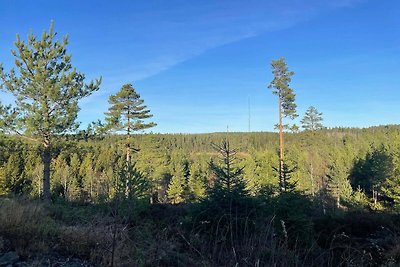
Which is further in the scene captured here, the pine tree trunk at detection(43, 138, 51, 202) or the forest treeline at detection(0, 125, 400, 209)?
the forest treeline at detection(0, 125, 400, 209)

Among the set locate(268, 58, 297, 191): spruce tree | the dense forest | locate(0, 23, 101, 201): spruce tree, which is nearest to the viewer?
the dense forest

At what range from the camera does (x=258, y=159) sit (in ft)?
204

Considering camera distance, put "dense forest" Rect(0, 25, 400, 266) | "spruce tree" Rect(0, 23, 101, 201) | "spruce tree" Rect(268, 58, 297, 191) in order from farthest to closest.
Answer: "spruce tree" Rect(268, 58, 297, 191) → "spruce tree" Rect(0, 23, 101, 201) → "dense forest" Rect(0, 25, 400, 266)

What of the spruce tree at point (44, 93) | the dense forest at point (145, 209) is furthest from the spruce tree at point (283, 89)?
the spruce tree at point (44, 93)

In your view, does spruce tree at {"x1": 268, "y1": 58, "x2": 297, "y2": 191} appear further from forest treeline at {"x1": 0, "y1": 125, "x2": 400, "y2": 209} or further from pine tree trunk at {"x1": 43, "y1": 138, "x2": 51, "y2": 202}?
pine tree trunk at {"x1": 43, "y1": 138, "x2": 51, "y2": 202}

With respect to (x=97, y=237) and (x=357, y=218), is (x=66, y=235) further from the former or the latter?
(x=357, y=218)

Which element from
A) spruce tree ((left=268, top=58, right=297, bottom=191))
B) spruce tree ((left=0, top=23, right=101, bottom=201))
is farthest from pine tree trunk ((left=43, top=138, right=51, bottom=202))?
spruce tree ((left=268, top=58, right=297, bottom=191))

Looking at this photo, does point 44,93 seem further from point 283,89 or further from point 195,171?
point 195,171

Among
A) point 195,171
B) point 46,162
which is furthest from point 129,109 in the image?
point 195,171

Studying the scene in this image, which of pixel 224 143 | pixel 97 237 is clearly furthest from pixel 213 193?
pixel 97 237

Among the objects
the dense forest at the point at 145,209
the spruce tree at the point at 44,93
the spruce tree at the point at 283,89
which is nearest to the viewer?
the dense forest at the point at 145,209

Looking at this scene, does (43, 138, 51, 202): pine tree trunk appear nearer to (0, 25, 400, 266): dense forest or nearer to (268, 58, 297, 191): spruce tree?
(0, 25, 400, 266): dense forest

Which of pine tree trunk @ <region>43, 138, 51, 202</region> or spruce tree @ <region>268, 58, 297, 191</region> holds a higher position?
spruce tree @ <region>268, 58, 297, 191</region>

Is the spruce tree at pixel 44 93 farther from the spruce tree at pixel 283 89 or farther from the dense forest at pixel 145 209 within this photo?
the spruce tree at pixel 283 89
